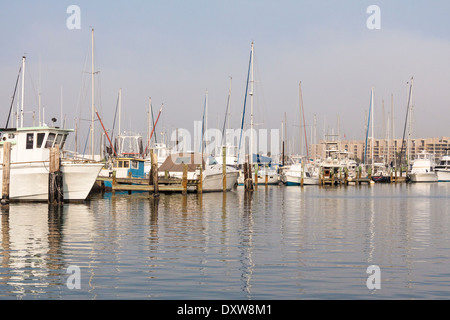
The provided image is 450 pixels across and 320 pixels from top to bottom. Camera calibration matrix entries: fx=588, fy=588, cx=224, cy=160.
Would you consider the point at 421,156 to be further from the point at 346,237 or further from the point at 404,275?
the point at 404,275

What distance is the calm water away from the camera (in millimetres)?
13375

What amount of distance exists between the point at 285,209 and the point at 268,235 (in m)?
14.1

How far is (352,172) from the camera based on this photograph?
10938cm

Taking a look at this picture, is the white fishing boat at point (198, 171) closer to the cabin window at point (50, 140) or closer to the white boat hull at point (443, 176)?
the cabin window at point (50, 140)

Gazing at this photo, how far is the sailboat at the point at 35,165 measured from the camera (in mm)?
36469

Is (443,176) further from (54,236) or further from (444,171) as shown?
(54,236)

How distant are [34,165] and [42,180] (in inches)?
52.5

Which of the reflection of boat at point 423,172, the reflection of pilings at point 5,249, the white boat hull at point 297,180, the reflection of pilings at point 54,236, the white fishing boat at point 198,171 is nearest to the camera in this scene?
the reflection of pilings at point 5,249

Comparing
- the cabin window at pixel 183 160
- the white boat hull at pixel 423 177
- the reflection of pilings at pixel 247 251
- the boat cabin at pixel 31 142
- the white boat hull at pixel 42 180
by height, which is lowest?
the white boat hull at pixel 423 177

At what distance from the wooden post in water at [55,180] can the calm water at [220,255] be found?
426 centimetres

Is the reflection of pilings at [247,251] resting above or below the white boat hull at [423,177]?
above

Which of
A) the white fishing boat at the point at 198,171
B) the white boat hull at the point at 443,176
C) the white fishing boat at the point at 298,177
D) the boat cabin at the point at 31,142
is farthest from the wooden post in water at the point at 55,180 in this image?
the white boat hull at the point at 443,176
